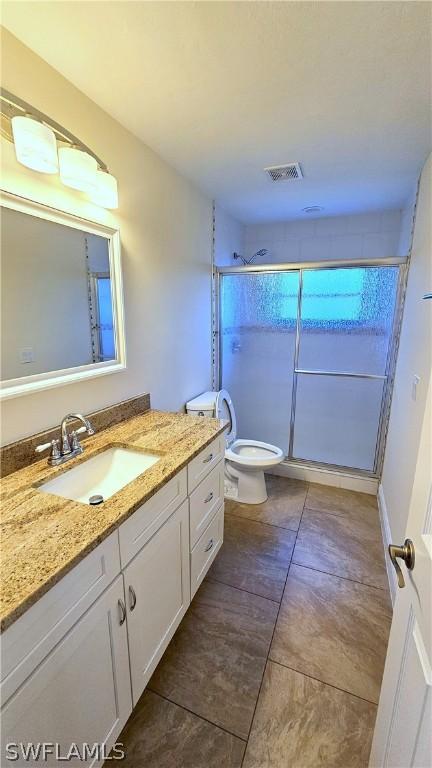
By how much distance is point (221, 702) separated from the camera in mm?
1206

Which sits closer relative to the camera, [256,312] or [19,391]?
[19,391]

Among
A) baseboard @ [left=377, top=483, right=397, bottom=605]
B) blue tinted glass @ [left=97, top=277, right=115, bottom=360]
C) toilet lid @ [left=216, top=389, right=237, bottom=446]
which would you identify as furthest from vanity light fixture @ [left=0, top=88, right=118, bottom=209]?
baseboard @ [left=377, top=483, right=397, bottom=605]

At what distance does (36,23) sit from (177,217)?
1107mm

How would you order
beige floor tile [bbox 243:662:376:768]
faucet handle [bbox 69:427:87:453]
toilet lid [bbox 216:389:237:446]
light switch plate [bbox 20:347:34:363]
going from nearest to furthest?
beige floor tile [bbox 243:662:376:768]
light switch plate [bbox 20:347:34:363]
faucet handle [bbox 69:427:87:453]
toilet lid [bbox 216:389:237:446]

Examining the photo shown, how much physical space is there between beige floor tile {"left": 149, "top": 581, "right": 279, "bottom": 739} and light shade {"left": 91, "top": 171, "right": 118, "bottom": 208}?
1981mm

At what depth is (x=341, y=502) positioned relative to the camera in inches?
98.7

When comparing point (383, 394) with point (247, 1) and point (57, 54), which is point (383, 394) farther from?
point (57, 54)

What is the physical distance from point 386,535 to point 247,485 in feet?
3.21

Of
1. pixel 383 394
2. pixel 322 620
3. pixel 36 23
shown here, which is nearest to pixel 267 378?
pixel 383 394

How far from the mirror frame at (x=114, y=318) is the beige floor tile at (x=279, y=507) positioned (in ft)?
4.80

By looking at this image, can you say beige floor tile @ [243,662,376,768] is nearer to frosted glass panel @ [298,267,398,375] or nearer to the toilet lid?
the toilet lid

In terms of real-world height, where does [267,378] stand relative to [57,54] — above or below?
below

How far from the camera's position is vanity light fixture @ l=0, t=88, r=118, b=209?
1.00 metres

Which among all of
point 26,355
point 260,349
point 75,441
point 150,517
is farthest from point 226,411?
point 26,355
